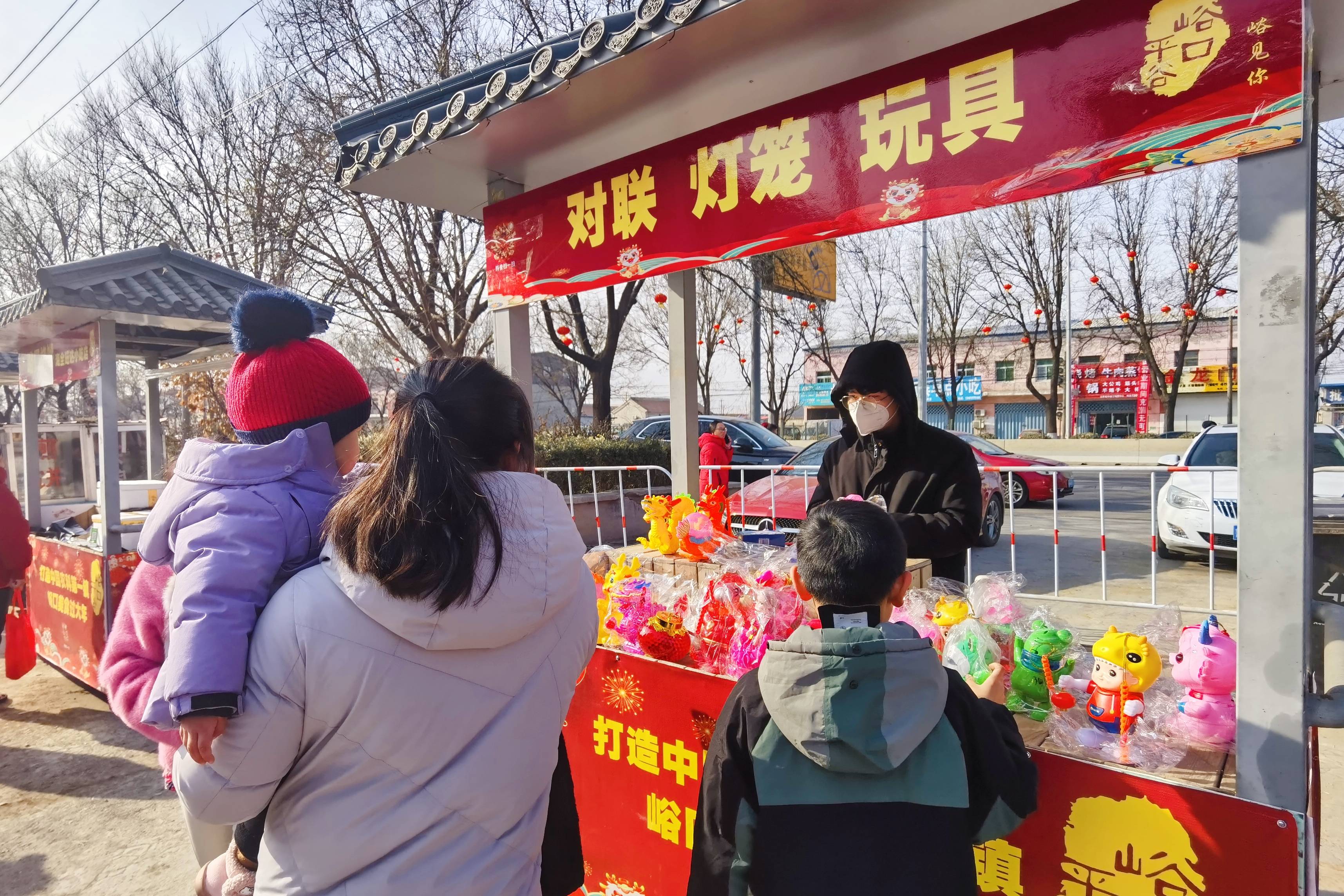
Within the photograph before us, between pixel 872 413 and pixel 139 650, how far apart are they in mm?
2321

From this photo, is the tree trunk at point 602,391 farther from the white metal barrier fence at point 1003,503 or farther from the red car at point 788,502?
the red car at point 788,502

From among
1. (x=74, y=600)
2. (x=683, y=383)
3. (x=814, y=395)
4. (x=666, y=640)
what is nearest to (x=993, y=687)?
(x=666, y=640)

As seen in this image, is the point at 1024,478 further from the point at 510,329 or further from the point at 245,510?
the point at 245,510

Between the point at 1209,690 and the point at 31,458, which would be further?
the point at 31,458

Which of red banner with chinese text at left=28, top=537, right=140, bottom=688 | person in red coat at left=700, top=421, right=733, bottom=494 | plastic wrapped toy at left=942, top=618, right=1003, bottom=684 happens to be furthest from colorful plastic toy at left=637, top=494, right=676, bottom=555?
person in red coat at left=700, top=421, right=733, bottom=494

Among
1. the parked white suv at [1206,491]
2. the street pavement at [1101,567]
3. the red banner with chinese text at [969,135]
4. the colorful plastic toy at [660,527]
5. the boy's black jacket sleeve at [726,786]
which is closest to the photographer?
the boy's black jacket sleeve at [726,786]

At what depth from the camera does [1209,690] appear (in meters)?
1.75

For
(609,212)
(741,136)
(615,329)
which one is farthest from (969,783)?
(615,329)

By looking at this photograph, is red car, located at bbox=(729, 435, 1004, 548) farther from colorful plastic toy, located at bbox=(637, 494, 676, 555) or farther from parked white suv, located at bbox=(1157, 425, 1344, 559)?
colorful plastic toy, located at bbox=(637, 494, 676, 555)

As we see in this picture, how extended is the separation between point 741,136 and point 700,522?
1.42m

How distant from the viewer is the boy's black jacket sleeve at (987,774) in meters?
1.38

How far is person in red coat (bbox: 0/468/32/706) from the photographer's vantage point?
4.12 m

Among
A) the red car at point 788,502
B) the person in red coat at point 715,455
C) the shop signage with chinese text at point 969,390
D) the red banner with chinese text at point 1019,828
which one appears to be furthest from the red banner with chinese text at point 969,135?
the shop signage with chinese text at point 969,390

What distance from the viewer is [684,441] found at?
3766 mm
